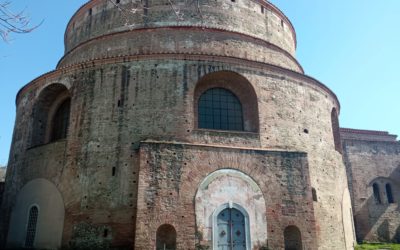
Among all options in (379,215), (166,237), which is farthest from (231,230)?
(379,215)

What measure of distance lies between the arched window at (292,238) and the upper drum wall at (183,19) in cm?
815

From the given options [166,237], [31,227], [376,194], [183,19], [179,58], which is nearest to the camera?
[166,237]

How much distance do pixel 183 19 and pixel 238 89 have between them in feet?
13.1

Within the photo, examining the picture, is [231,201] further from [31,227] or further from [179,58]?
[31,227]

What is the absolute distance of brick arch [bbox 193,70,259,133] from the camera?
1388 centimetres

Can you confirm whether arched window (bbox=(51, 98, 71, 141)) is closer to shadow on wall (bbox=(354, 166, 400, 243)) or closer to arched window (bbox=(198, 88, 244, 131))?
arched window (bbox=(198, 88, 244, 131))

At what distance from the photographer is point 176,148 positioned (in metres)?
12.3

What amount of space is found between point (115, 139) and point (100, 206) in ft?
7.43

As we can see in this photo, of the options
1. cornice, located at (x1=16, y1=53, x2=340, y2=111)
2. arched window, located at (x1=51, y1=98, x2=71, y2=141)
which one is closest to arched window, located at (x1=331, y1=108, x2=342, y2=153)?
cornice, located at (x1=16, y1=53, x2=340, y2=111)

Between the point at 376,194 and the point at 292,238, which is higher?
the point at 376,194

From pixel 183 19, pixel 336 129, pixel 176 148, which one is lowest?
pixel 176 148

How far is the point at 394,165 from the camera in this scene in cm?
2311

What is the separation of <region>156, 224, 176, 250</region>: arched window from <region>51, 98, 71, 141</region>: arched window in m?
5.90

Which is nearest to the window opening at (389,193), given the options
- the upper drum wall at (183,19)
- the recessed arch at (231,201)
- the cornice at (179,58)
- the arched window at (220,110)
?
the upper drum wall at (183,19)
